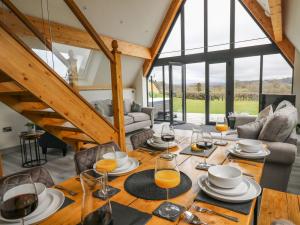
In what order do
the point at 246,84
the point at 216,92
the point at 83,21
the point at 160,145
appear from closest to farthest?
1. the point at 160,145
2. the point at 83,21
3. the point at 246,84
4. the point at 216,92

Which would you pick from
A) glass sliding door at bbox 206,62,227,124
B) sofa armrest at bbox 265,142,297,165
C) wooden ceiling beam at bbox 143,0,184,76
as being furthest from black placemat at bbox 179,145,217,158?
wooden ceiling beam at bbox 143,0,184,76

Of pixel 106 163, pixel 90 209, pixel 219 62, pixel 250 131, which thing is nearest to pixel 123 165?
pixel 106 163

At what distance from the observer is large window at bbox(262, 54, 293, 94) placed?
5621 millimetres

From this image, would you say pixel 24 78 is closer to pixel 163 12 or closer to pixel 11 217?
pixel 11 217

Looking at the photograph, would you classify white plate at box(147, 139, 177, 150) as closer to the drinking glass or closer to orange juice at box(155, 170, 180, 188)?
orange juice at box(155, 170, 180, 188)

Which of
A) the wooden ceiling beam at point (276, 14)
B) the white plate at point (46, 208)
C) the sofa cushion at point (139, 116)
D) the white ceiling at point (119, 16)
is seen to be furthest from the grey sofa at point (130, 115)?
the white plate at point (46, 208)

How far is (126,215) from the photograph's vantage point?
0.86m

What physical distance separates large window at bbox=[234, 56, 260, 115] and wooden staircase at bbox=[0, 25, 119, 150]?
15.6 ft

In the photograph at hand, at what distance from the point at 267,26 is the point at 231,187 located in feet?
18.4

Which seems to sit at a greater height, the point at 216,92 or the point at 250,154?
the point at 216,92

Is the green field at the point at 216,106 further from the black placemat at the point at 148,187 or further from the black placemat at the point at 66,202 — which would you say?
the black placemat at the point at 66,202

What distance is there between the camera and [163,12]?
254 inches

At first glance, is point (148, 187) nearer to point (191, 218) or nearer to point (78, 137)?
point (191, 218)

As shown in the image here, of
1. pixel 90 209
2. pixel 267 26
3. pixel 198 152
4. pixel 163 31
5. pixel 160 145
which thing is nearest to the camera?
pixel 90 209
